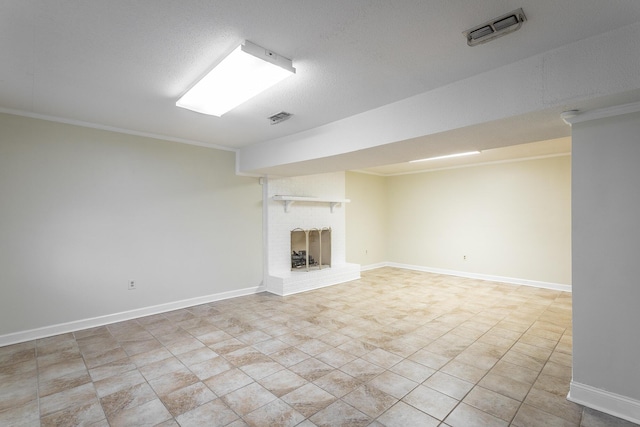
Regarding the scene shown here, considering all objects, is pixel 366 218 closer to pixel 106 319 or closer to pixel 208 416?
pixel 106 319

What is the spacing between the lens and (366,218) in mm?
7707

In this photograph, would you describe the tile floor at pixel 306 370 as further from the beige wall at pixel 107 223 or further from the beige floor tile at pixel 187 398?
the beige wall at pixel 107 223

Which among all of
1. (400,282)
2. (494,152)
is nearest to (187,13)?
(494,152)

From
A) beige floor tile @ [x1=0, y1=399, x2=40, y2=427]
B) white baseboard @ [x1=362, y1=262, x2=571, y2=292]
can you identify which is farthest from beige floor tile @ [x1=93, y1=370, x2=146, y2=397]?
white baseboard @ [x1=362, y1=262, x2=571, y2=292]

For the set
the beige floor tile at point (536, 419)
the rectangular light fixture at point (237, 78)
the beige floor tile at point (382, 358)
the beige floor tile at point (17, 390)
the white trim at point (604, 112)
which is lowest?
the beige floor tile at point (17, 390)

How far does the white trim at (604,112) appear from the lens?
2.00 m

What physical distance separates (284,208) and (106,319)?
10.4 feet

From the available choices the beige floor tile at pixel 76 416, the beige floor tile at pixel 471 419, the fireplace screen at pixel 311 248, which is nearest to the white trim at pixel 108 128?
the fireplace screen at pixel 311 248

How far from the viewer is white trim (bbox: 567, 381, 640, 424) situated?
6.62 ft

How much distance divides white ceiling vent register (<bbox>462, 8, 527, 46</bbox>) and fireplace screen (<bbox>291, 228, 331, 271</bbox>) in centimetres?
452

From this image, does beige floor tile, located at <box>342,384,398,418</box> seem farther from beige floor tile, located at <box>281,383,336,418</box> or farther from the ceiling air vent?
the ceiling air vent

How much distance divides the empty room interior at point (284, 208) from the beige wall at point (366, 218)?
1.94m

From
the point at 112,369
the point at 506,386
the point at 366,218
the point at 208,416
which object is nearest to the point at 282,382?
the point at 208,416

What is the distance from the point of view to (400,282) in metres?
6.20
